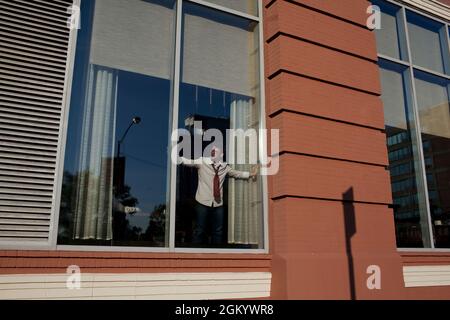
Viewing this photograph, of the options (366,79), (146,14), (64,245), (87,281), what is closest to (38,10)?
(146,14)

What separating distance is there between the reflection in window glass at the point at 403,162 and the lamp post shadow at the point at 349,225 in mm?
1216

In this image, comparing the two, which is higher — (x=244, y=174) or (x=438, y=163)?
(x=438, y=163)

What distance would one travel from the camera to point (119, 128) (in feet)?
15.3

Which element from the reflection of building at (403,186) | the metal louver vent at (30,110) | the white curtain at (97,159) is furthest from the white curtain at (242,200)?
the reflection of building at (403,186)

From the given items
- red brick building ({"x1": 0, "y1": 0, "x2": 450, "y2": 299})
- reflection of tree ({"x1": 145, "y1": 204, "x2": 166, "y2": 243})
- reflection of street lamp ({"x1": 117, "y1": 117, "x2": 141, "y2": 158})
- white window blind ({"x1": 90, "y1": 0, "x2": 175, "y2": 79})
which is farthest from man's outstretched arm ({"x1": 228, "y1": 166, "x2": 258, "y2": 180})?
white window blind ({"x1": 90, "y1": 0, "x2": 175, "y2": 79})

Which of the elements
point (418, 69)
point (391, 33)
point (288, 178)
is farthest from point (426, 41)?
point (288, 178)

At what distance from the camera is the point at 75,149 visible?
4.33m

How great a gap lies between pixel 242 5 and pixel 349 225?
3.55 meters

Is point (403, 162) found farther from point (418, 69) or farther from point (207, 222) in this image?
point (207, 222)

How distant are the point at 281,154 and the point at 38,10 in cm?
334

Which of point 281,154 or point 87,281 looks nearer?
point 87,281

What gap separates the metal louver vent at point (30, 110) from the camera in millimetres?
3895

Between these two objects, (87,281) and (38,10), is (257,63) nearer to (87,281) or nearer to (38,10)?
(38,10)

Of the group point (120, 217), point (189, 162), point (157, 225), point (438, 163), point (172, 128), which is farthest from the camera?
point (438, 163)
